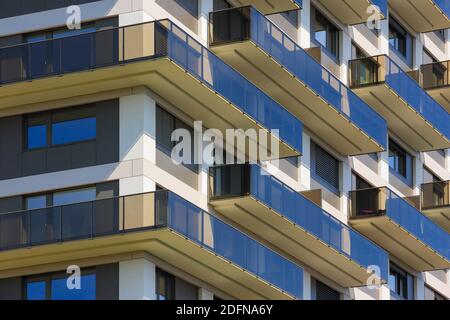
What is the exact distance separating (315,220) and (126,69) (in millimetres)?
11017

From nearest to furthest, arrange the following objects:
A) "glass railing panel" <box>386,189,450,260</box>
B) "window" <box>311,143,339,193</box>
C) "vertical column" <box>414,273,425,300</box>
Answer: "window" <box>311,143,339,193</box> < "glass railing panel" <box>386,189,450,260</box> < "vertical column" <box>414,273,425,300</box>

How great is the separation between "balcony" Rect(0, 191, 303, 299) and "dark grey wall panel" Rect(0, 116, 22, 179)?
6.26ft

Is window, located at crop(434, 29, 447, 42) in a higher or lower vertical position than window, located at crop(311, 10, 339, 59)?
higher

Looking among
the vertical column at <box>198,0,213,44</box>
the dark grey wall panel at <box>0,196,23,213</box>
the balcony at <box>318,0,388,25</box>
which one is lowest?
the dark grey wall panel at <box>0,196,23,213</box>

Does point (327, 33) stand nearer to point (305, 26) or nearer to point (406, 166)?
point (305, 26)

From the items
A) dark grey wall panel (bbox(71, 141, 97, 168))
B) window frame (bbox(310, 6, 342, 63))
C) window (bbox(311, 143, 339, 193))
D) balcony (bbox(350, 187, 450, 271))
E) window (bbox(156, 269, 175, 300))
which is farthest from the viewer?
balcony (bbox(350, 187, 450, 271))

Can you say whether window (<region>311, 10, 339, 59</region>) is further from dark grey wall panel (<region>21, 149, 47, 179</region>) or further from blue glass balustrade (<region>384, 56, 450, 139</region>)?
dark grey wall panel (<region>21, 149, 47, 179</region>)

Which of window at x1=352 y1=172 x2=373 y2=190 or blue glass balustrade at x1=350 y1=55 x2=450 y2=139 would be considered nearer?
blue glass balustrade at x1=350 y1=55 x2=450 y2=139

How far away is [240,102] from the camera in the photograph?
6297 centimetres

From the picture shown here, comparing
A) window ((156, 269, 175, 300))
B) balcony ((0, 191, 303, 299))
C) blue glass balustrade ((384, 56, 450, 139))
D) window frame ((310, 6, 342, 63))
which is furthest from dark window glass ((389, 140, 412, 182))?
window ((156, 269, 175, 300))

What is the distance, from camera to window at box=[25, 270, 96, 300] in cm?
5959

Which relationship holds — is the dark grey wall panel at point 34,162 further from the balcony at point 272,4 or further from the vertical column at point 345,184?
the vertical column at point 345,184

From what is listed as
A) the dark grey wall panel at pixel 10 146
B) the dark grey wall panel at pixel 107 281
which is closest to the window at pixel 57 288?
the dark grey wall panel at pixel 107 281
